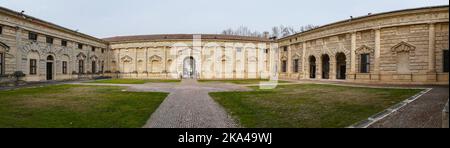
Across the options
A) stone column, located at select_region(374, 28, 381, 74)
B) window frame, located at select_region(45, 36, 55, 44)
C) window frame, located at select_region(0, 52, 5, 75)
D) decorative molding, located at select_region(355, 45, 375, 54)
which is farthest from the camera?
window frame, located at select_region(45, 36, 55, 44)

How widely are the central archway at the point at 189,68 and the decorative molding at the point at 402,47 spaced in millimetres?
26032

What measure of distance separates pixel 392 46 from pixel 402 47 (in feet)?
2.37

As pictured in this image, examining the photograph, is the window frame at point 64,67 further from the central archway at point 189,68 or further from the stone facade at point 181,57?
the central archway at point 189,68

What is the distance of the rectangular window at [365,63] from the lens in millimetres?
21453

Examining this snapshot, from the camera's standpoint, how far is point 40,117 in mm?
6578

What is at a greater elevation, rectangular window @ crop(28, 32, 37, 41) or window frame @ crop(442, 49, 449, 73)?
rectangular window @ crop(28, 32, 37, 41)

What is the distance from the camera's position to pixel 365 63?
21672 millimetres

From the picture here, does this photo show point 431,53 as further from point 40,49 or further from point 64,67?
point 64,67

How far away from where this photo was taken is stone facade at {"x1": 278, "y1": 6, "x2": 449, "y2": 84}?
17844 millimetres

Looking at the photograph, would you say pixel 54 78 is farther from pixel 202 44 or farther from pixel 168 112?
pixel 168 112

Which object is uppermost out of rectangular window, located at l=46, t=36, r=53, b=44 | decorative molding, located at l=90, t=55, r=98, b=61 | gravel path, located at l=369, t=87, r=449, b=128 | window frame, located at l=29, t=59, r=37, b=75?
rectangular window, located at l=46, t=36, r=53, b=44

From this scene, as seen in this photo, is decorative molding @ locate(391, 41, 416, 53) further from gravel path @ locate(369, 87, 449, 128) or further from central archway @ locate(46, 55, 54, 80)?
central archway @ locate(46, 55, 54, 80)

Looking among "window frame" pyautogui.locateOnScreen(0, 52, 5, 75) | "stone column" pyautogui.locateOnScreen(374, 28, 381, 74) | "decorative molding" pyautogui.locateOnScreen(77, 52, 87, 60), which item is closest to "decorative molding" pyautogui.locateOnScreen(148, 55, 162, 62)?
"decorative molding" pyautogui.locateOnScreen(77, 52, 87, 60)
